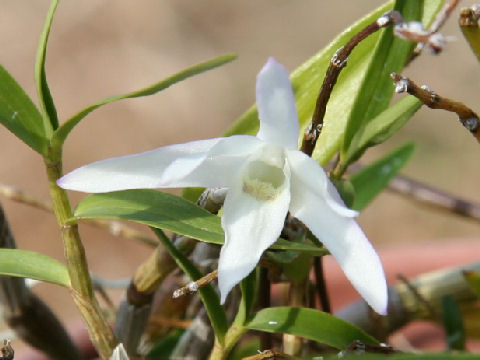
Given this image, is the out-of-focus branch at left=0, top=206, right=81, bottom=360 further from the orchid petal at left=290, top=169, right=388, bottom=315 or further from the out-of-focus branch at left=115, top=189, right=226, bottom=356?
the orchid petal at left=290, top=169, right=388, bottom=315

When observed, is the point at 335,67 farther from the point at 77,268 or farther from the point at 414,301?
the point at 414,301

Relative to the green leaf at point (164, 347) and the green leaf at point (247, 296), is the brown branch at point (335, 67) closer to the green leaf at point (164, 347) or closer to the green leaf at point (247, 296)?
the green leaf at point (247, 296)

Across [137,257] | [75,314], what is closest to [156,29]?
[137,257]

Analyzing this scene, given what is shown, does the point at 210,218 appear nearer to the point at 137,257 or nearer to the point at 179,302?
the point at 179,302

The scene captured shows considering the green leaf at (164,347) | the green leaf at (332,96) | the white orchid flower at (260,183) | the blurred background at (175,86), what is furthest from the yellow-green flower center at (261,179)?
the blurred background at (175,86)

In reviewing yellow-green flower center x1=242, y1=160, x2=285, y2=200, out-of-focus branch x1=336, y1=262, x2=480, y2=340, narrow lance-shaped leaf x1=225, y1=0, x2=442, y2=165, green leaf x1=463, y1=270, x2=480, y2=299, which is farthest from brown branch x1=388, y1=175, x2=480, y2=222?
yellow-green flower center x1=242, y1=160, x2=285, y2=200

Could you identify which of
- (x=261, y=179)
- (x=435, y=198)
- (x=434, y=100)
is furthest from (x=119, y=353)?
(x=435, y=198)
